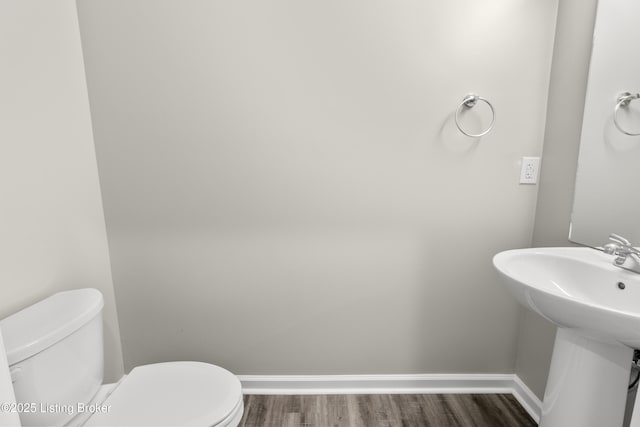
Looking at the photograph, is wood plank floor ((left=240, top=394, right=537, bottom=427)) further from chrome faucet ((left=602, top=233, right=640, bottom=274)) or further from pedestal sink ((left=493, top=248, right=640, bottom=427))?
chrome faucet ((left=602, top=233, right=640, bottom=274))

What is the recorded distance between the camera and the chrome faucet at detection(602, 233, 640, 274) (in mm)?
1022

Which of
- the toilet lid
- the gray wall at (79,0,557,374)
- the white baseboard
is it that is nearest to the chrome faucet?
the gray wall at (79,0,557,374)

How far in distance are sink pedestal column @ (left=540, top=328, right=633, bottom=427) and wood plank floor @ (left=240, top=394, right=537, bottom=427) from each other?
1.76ft

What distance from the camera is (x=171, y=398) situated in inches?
43.8

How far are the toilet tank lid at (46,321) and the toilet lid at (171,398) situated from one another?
0.29 metres

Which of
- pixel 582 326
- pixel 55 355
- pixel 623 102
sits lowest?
pixel 55 355

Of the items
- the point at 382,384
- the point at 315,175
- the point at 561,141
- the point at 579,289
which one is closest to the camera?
the point at 579,289

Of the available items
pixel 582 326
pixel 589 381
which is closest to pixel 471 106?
pixel 582 326

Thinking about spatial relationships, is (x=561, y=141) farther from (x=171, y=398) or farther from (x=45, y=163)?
(x=45, y=163)

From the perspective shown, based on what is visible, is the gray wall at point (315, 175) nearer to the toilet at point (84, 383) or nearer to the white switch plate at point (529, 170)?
the white switch plate at point (529, 170)

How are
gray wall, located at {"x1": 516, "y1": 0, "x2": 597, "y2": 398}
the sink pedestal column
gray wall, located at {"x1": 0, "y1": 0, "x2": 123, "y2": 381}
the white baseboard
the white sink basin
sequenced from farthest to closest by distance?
the white baseboard, gray wall, located at {"x1": 516, "y1": 0, "x2": 597, "y2": 398}, gray wall, located at {"x1": 0, "y1": 0, "x2": 123, "y2": 381}, the sink pedestal column, the white sink basin

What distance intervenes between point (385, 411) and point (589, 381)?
88 cm

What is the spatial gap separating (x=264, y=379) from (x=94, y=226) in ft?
3.63

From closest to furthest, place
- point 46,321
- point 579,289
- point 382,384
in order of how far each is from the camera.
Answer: point 46,321 → point 579,289 → point 382,384
